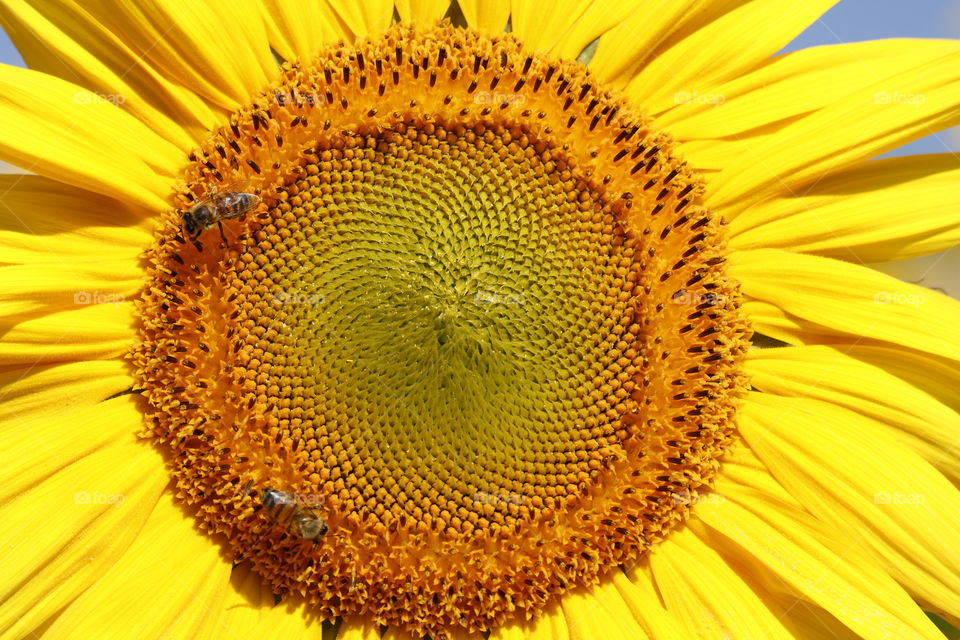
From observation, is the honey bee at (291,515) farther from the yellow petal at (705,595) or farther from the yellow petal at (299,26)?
the yellow petal at (299,26)

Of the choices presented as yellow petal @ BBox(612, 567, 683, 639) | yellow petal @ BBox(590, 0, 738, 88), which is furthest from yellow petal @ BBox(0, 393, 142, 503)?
yellow petal @ BBox(590, 0, 738, 88)

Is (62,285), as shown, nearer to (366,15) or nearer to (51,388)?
(51,388)

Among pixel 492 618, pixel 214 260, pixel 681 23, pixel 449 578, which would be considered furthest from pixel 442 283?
pixel 681 23

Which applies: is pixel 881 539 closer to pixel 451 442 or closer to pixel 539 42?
pixel 451 442

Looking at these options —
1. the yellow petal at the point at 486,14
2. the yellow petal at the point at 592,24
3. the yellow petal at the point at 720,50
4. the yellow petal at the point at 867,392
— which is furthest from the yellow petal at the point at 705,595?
the yellow petal at the point at 486,14

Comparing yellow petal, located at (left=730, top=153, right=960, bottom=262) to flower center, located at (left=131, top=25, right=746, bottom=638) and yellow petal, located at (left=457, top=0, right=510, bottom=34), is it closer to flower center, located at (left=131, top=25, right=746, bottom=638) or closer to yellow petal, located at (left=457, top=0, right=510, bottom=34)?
flower center, located at (left=131, top=25, right=746, bottom=638)

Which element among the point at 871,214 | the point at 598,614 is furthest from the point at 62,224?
the point at 871,214

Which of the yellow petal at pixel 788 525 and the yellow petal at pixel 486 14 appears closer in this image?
the yellow petal at pixel 788 525
